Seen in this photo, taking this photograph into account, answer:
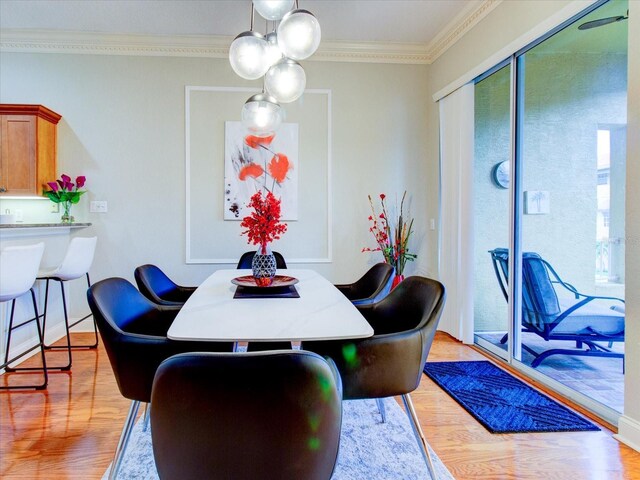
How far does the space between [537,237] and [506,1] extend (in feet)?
5.55

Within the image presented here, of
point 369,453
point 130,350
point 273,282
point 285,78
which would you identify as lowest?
point 369,453

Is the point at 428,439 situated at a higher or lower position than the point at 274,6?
lower

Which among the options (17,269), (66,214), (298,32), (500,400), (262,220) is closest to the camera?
(298,32)

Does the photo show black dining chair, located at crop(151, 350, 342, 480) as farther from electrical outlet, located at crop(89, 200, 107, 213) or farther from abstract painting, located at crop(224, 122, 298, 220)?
electrical outlet, located at crop(89, 200, 107, 213)

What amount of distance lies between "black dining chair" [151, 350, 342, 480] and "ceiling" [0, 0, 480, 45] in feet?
10.4

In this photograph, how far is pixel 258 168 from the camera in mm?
3906

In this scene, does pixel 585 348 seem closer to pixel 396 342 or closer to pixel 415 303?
pixel 415 303

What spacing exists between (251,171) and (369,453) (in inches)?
109

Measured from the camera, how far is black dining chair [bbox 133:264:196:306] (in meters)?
2.23

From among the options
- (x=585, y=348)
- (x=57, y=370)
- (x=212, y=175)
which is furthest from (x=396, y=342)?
(x=212, y=175)

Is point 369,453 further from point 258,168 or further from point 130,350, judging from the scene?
point 258,168

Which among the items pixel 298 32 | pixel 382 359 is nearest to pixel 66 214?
pixel 298 32

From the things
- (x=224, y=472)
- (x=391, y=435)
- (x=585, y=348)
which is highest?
(x=224, y=472)

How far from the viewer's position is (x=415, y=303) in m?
1.81
